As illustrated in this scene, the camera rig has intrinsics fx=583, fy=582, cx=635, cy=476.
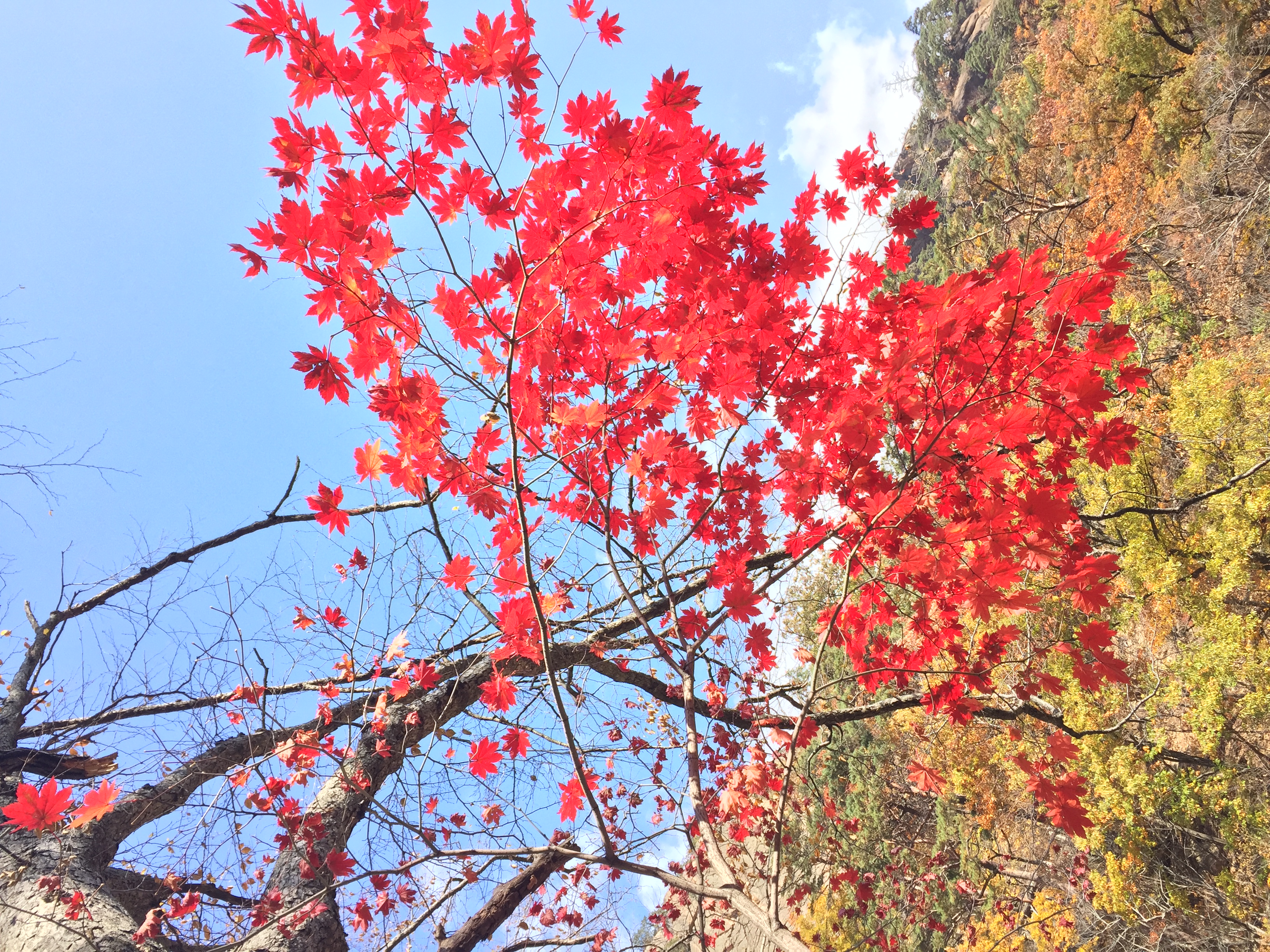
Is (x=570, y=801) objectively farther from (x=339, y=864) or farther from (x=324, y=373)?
(x=324, y=373)

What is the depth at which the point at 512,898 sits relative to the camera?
81.1 inches

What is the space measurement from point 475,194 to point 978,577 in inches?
94.7

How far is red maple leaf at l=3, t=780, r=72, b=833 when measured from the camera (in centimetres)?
207

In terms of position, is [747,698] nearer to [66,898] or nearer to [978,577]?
[978,577]

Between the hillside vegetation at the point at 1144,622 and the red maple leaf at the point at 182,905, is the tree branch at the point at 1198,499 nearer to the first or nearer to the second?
the hillside vegetation at the point at 1144,622

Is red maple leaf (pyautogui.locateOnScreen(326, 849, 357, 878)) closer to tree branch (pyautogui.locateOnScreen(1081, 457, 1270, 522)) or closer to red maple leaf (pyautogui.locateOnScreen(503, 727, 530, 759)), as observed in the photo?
red maple leaf (pyautogui.locateOnScreen(503, 727, 530, 759))

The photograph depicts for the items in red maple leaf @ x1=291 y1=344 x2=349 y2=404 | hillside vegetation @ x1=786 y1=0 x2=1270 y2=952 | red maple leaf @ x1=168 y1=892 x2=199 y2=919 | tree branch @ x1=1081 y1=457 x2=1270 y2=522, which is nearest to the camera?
red maple leaf @ x1=291 y1=344 x2=349 y2=404

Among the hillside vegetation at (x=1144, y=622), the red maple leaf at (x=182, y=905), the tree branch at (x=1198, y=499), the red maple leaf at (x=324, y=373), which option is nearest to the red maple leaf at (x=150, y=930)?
the red maple leaf at (x=182, y=905)


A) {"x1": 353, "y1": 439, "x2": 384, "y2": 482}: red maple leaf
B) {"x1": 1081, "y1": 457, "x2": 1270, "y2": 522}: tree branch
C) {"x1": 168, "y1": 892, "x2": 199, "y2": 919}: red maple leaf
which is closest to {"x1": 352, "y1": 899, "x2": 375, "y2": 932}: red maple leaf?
{"x1": 168, "y1": 892, "x2": 199, "y2": 919}: red maple leaf

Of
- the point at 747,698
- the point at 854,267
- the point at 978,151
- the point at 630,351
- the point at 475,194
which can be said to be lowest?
the point at 747,698

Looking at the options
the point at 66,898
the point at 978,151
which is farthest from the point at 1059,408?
the point at 978,151

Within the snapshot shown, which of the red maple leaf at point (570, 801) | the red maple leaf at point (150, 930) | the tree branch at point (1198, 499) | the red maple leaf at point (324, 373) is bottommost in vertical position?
the red maple leaf at point (150, 930)

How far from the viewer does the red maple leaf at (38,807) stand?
2.07 m

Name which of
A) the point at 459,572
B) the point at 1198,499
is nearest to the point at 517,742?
the point at 459,572
